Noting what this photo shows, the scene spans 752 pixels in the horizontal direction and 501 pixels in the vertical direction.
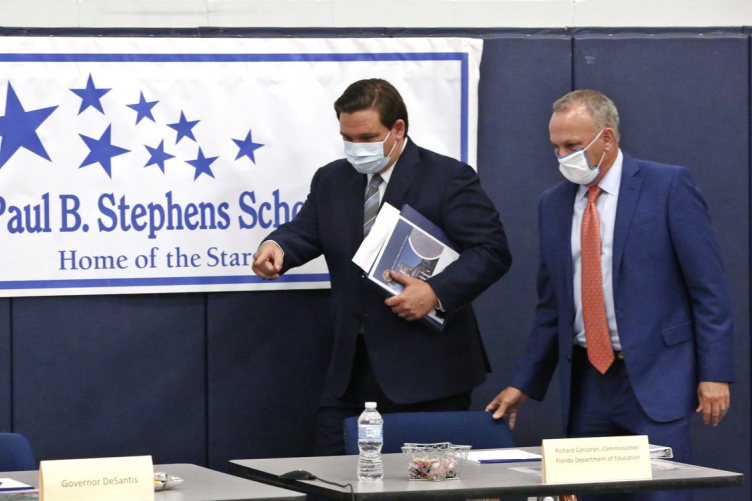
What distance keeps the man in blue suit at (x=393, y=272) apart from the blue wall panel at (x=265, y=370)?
66 cm

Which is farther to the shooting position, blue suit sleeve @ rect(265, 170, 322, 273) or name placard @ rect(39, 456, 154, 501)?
blue suit sleeve @ rect(265, 170, 322, 273)

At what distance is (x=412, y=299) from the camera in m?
3.72

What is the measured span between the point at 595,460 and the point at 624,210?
1.09m

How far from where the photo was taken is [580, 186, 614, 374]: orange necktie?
3.58 meters

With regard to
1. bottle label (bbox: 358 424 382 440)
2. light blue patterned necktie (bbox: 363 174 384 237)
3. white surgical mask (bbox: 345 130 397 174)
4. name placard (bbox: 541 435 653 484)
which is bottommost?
name placard (bbox: 541 435 653 484)

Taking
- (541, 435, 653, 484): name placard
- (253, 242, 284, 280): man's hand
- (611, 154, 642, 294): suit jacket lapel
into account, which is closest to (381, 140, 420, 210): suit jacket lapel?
(253, 242, 284, 280): man's hand

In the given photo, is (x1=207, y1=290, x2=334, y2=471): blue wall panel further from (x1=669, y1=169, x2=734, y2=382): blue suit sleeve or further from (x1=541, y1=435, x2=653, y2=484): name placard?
(x1=541, y1=435, x2=653, y2=484): name placard

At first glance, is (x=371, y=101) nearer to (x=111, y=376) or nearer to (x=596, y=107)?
(x=596, y=107)

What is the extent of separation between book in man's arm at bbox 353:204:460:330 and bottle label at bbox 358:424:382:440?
1.00m

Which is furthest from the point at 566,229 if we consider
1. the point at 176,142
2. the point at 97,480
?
the point at 97,480

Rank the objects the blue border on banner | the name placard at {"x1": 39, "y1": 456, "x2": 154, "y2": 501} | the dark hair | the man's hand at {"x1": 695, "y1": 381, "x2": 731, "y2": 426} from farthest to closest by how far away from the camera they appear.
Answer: the blue border on banner → the dark hair → the man's hand at {"x1": 695, "y1": 381, "x2": 731, "y2": 426} → the name placard at {"x1": 39, "y1": 456, "x2": 154, "y2": 501}

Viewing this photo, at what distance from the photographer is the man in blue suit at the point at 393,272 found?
387cm
